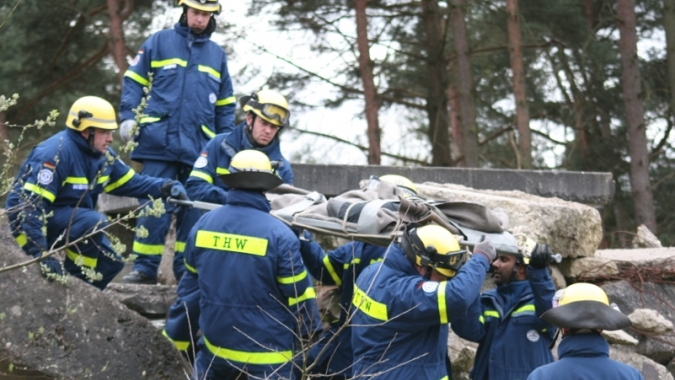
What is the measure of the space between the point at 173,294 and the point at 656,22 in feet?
43.1

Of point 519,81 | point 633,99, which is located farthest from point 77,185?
point 633,99

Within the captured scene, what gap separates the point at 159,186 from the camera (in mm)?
6965

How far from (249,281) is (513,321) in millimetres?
1518

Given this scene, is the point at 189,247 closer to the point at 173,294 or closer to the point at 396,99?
the point at 173,294

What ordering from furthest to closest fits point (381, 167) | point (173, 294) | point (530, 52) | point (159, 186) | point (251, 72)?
point (530, 52)
point (251, 72)
point (381, 167)
point (173, 294)
point (159, 186)

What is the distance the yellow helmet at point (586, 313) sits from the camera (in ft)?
14.7

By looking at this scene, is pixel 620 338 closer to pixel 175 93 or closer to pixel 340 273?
pixel 340 273

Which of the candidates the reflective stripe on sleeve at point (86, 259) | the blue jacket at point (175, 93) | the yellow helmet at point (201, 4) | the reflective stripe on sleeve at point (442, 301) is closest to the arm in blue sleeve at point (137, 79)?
the blue jacket at point (175, 93)

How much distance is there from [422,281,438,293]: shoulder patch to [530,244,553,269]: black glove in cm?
70

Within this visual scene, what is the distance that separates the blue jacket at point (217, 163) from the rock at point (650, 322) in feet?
9.17

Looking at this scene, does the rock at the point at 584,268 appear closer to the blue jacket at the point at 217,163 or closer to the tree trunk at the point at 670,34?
the blue jacket at the point at 217,163

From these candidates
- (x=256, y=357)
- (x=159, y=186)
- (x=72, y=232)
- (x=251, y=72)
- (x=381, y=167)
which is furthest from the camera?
(x=251, y=72)

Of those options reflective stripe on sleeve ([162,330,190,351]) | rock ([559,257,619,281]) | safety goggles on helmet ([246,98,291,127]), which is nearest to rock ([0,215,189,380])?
reflective stripe on sleeve ([162,330,190,351])

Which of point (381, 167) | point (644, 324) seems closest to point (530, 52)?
point (381, 167)
